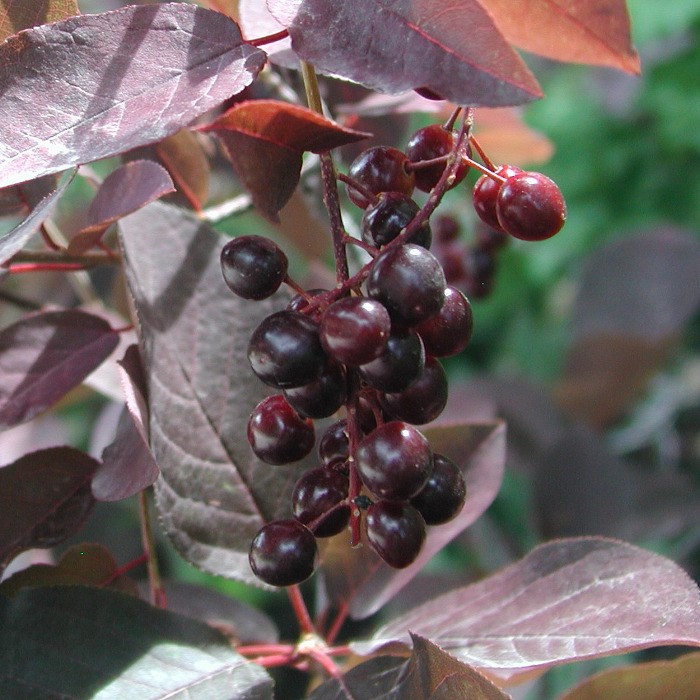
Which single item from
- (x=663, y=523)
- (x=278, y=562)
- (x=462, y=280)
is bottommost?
(x=663, y=523)

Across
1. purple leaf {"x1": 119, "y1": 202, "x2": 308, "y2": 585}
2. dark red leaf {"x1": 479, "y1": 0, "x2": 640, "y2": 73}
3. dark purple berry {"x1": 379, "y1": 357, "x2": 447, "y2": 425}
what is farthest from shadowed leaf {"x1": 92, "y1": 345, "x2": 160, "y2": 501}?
dark red leaf {"x1": 479, "y1": 0, "x2": 640, "y2": 73}

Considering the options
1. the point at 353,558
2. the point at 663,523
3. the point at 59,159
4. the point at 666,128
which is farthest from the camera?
the point at 666,128

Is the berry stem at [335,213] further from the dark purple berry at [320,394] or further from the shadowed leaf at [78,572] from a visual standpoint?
the shadowed leaf at [78,572]

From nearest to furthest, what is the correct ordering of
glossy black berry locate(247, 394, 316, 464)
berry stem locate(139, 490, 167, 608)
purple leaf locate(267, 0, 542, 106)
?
purple leaf locate(267, 0, 542, 106), glossy black berry locate(247, 394, 316, 464), berry stem locate(139, 490, 167, 608)

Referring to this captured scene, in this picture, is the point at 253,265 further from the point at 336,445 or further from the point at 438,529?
the point at 438,529

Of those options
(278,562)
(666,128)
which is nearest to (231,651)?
(278,562)

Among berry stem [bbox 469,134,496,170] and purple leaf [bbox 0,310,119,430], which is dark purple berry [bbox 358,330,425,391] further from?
purple leaf [bbox 0,310,119,430]

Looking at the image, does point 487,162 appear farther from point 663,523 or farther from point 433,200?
point 663,523
